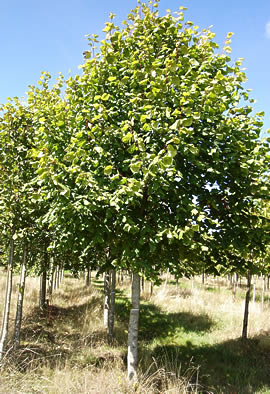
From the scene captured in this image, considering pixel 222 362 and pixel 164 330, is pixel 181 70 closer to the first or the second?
pixel 222 362

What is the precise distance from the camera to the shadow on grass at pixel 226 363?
743cm

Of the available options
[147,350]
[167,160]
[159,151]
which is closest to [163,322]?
[147,350]

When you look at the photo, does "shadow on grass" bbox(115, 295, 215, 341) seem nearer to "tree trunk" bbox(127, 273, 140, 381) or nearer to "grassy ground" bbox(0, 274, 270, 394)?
"grassy ground" bbox(0, 274, 270, 394)

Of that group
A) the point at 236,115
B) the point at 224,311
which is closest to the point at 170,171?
the point at 236,115

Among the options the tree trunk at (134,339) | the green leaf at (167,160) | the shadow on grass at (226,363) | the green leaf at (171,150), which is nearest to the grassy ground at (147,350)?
the shadow on grass at (226,363)

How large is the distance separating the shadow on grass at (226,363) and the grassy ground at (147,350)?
0.03 meters

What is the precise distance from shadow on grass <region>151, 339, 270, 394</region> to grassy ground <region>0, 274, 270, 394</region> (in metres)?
0.03

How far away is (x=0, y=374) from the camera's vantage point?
5.18 m

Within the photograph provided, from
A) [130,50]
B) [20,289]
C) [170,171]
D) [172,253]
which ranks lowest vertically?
[20,289]

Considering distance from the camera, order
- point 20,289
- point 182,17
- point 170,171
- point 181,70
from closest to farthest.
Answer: point 170,171, point 181,70, point 182,17, point 20,289

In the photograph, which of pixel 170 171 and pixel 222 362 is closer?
Result: pixel 170 171

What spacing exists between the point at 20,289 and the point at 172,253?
4606 mm

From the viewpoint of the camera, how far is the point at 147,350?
923 cm

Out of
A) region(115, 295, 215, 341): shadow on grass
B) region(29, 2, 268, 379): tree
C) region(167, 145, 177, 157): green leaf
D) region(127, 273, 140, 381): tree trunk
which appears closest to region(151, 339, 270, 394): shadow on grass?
region(127, 273, 140, 381): tree trunk
